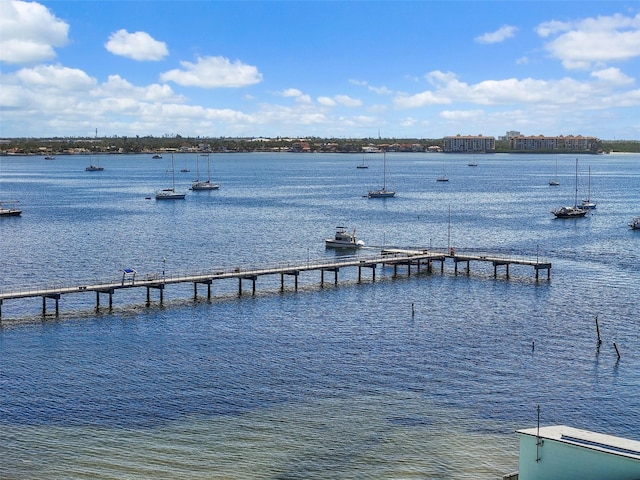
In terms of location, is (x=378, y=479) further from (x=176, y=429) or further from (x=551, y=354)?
(x=551, y=354)

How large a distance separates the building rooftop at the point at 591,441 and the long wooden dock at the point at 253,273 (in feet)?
131

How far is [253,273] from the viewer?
229 ft

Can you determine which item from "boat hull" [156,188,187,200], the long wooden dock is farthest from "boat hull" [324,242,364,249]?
"boat hull" [156,188,187,200]

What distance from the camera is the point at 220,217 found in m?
135

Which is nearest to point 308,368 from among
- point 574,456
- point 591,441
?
point 574,456

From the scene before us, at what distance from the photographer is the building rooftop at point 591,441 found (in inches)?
1149

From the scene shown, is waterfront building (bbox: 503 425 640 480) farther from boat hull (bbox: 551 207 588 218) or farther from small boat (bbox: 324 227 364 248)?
boat hull (bbox: 551 207 588 218)

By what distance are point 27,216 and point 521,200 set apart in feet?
307

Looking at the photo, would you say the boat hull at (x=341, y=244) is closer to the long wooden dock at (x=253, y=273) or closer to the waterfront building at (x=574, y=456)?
the long wooden dock at (x=253, y=273)

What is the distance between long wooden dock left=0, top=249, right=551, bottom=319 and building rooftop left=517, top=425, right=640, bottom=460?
131 ft

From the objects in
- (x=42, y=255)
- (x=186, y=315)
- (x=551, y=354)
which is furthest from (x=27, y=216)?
(x=551, y=354)

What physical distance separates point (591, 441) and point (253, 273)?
42945 mm

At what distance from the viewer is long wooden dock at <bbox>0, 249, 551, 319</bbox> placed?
62.7 metres

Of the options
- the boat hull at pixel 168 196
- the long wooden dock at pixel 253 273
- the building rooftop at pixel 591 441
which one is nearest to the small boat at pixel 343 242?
the long wooden dock at pixel 253 273
